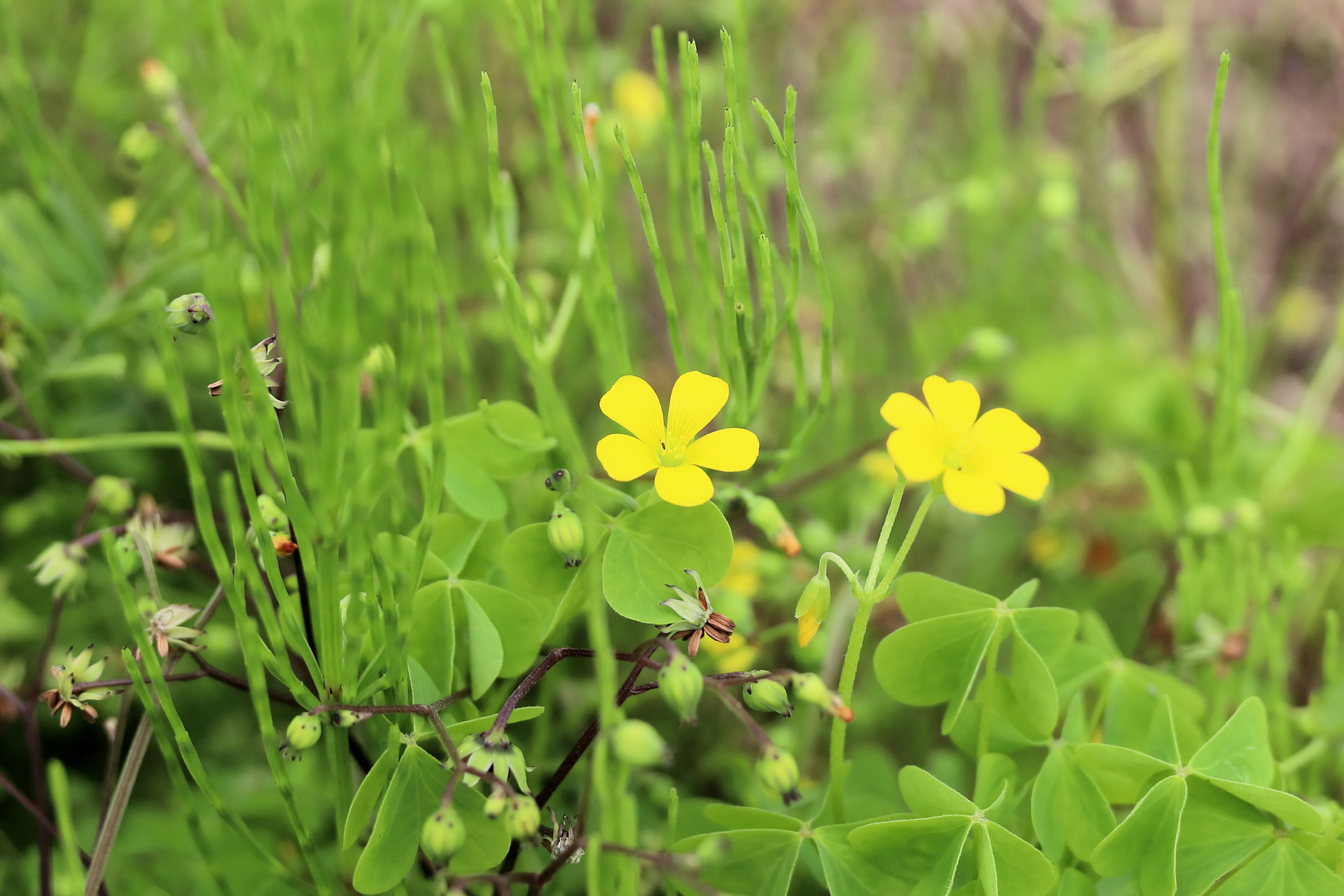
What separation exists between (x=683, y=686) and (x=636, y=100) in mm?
1658

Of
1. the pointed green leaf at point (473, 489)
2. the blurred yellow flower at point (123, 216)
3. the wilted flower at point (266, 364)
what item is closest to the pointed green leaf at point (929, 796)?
the pointed green leaf at point (473, 489)

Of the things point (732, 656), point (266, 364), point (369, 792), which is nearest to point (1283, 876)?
point (732, 656)

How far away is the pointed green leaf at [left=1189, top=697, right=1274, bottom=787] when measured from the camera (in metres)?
0.81

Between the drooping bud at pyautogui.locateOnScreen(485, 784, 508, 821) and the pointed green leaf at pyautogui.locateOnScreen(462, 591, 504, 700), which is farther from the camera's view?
the pointed green leaf at pyautogui.locateOnScreen(462, 591, 504, 700)

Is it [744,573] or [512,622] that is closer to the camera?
[512,622]

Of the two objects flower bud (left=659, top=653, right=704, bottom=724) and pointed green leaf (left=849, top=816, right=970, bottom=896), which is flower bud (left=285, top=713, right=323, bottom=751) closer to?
flower bud (left=659, top=653, right=704, bottom=724)

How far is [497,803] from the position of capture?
63 cm

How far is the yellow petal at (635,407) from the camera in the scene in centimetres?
77

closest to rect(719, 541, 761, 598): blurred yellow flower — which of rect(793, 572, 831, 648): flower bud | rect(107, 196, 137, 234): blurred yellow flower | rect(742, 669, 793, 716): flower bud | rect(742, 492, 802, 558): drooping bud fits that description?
rect(742, 492, 802, 558): drooping bud

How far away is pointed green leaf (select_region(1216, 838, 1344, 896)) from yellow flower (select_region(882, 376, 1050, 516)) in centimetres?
39

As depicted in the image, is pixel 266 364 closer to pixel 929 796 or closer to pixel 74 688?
pixel 74 688

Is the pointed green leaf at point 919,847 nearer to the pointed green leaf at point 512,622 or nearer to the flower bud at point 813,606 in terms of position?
the flower bud at point 813,606

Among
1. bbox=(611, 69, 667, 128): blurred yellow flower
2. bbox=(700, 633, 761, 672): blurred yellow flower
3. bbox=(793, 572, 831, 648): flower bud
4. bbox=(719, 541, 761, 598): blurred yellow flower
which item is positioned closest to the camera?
bbox=(793, 572, 831, 648): flower bud

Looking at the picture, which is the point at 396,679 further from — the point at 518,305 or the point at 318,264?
the point at 318,264
